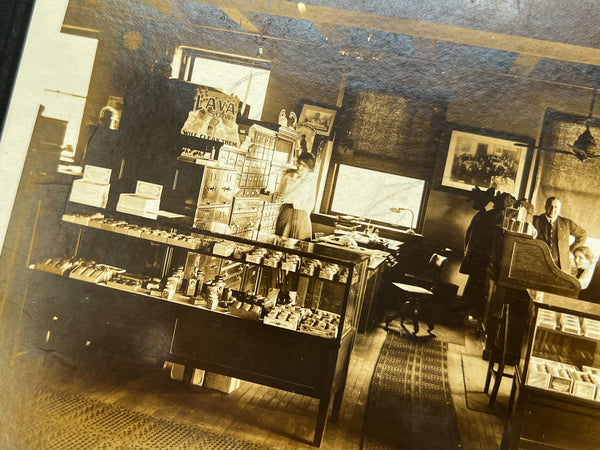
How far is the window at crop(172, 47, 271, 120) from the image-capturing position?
8.09ft

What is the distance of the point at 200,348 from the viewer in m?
2.63

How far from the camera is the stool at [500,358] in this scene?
7.41 ft

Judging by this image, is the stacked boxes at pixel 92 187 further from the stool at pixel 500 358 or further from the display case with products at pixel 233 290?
the stool at pixel 500 358

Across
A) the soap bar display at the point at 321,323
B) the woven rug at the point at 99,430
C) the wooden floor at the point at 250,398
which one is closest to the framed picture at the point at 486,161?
the wooden floor at the point at 250,398

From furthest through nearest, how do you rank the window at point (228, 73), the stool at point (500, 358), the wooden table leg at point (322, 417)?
the window at point (228, 73)
the wooden table leg at point (322, 417)
the stool at point (500, 358)

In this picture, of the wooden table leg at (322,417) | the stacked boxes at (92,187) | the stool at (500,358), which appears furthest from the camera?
the stacked boxes at (92,187)

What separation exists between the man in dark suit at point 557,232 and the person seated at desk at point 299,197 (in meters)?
1.04

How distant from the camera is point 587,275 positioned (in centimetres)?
217

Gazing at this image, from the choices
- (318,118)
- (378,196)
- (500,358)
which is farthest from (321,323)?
(318,118)

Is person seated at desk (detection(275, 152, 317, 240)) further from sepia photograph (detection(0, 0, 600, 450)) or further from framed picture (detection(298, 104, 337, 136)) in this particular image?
framed picture (detection(298, 104, 337, 136))

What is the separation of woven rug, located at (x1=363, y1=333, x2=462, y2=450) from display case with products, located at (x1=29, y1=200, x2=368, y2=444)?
21 cm

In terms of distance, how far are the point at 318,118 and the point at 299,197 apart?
0.40m

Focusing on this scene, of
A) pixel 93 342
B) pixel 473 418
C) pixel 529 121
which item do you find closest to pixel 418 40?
pixel 529 121

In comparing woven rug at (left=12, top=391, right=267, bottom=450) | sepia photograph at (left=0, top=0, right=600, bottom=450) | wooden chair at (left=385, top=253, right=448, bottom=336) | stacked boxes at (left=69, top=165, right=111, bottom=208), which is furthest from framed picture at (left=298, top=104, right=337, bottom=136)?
woven rug at (left=12, top=391, right=267, bottom=450)
